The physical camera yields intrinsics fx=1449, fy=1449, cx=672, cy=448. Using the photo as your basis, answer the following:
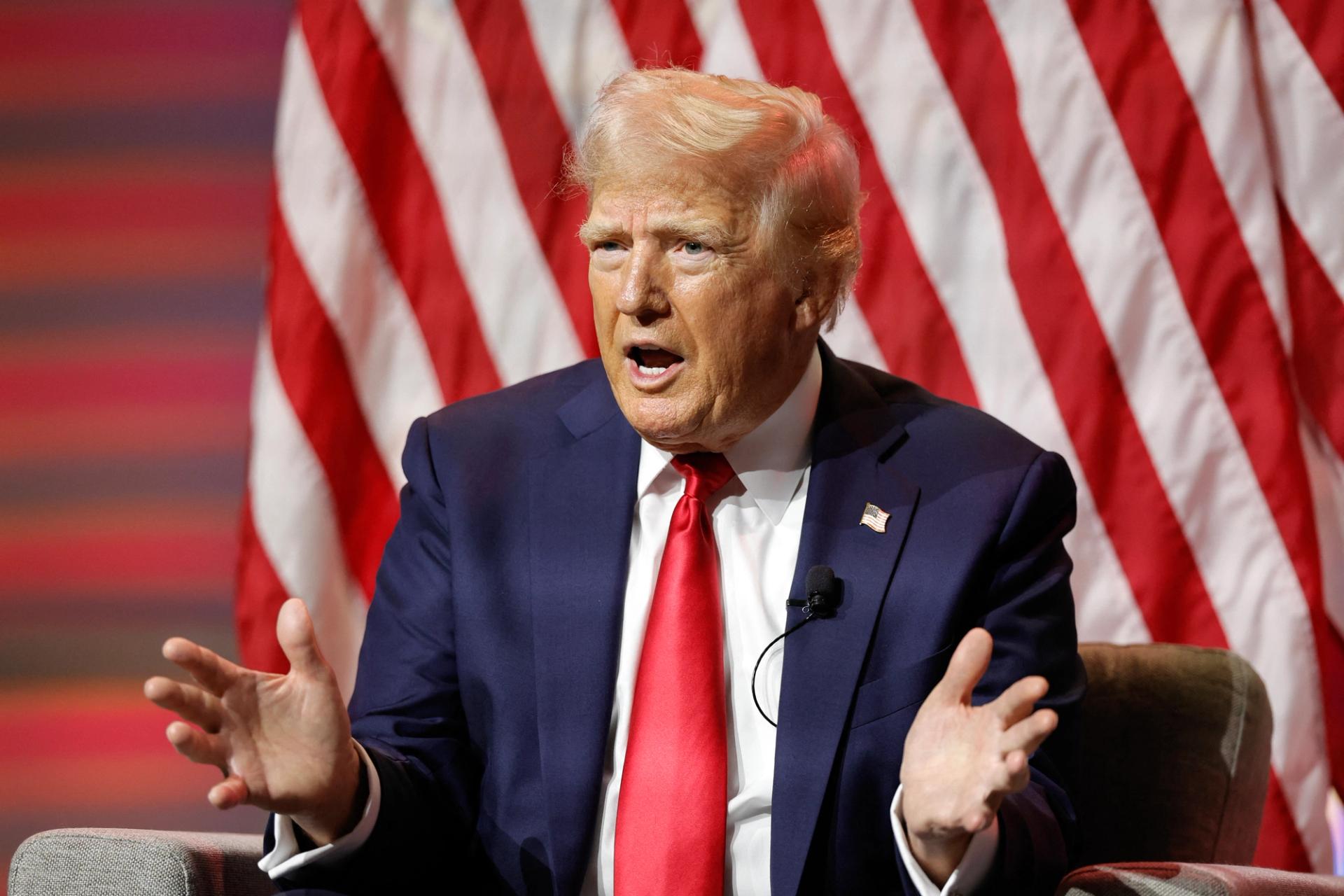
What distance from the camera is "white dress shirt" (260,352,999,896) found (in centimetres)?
185

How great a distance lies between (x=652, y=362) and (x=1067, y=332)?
1113mm

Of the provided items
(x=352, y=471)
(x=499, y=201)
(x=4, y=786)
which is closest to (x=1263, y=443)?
(x=499, y=201)

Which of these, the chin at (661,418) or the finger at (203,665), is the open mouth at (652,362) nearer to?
the chin at (661,418)

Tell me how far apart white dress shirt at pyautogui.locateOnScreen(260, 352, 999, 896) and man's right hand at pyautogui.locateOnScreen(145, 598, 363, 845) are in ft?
0.38

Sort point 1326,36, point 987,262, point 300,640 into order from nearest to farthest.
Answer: point 300,640
point 1326,36
point 987,262

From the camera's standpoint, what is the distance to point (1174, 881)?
5.28ft

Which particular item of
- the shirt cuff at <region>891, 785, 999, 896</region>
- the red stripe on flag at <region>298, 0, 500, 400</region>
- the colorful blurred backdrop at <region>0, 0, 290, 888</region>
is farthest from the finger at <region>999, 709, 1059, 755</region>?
the colorful blurred backdrop at <region>0, 0, 290, 888</region>

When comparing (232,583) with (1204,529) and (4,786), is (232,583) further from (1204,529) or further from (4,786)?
(1204,529)

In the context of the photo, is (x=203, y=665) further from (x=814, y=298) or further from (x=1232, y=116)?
(x=1232, y=116)

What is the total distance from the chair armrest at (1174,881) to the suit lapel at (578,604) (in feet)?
1.98

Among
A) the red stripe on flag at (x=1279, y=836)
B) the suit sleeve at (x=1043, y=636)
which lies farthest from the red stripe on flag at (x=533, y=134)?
the red stripe on flag at (x=1279, y=836)

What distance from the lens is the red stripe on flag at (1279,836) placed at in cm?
272

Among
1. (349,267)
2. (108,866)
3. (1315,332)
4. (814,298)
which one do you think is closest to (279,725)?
(108,866)

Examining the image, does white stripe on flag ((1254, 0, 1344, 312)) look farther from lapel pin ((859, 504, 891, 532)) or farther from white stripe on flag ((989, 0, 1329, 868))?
lapel pin ((859, 504, 891, 532))
